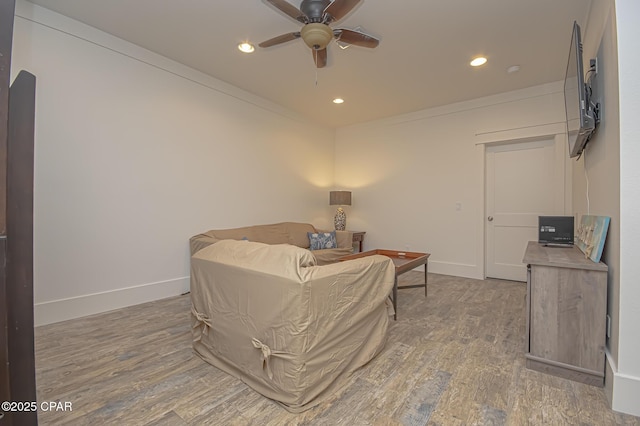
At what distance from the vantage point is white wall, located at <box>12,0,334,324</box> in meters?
2.55

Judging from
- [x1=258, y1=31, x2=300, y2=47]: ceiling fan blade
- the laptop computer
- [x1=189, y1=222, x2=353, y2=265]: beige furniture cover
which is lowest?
[x1=189, y1=222, x2=353, y2=265]: beige furniture cover

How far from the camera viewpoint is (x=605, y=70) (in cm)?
183

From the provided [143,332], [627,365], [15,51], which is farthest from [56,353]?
[627,365]

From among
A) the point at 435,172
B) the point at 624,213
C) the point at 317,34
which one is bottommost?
the point at 624,213

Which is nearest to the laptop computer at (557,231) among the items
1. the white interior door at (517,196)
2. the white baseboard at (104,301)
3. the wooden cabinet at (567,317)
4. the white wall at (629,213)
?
the wooden cabinet at (567,317)

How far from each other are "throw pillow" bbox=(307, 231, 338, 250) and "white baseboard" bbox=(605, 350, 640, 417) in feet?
11.3

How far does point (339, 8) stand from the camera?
2.02 m

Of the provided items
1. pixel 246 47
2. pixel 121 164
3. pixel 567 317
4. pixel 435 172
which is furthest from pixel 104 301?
pixel 435 172

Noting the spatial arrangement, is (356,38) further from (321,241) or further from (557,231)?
(321,241)

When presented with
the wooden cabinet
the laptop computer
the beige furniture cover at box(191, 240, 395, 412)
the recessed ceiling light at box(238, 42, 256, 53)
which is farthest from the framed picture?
the recessed ceiling light at box(238, 42, 256, 53)

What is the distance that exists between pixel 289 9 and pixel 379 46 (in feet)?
4.08

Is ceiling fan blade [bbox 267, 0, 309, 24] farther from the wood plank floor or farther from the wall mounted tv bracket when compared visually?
the wood plank floor

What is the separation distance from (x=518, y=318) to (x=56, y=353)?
3841 mm

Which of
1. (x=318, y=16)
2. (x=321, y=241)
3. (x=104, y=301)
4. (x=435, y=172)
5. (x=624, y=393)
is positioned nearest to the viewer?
(x=624, y=393)
